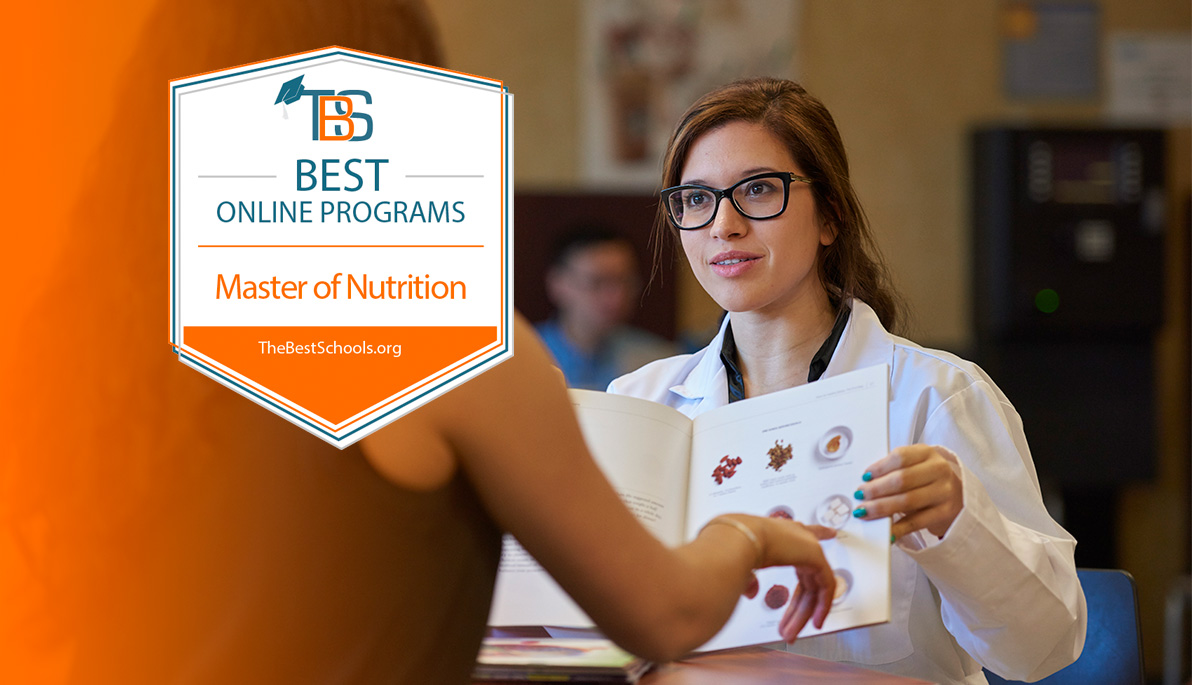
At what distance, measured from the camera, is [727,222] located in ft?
4.35

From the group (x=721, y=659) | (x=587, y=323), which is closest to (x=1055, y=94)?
(x=587, y=323)

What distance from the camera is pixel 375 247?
669 mm

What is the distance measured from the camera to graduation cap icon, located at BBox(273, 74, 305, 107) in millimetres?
627

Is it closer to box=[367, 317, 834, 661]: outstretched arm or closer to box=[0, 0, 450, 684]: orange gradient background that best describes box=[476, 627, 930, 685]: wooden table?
box=[367, 317, 834, 661]: outstretched arm

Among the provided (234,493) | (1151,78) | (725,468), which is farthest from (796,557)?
(1151,78)

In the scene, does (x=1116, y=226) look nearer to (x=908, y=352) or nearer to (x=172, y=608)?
(x=908, y=352)

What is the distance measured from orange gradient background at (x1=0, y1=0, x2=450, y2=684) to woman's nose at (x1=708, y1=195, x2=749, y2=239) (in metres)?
0.80

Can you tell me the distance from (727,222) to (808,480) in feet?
1.52

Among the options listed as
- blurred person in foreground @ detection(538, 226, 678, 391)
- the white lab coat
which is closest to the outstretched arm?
the white lab coat

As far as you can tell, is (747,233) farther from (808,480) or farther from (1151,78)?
(1151,78)

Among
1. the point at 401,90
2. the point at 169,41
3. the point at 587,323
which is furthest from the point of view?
the point at 587,323

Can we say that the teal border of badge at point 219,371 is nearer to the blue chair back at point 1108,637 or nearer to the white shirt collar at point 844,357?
the white shirt collar at point 844,357

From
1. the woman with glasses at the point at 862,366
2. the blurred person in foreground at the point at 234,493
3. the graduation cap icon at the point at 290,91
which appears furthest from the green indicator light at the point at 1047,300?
the graduation cap icon at the point at 290,91

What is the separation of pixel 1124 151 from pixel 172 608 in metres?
3.83
